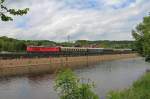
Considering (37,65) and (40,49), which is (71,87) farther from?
(40,49)

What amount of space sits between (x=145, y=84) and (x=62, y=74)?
17.3 m

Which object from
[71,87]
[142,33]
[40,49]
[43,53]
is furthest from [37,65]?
[71,87]

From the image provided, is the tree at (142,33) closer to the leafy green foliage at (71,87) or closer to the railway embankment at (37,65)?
the railway embankment at (37,65)

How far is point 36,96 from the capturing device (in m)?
42.5

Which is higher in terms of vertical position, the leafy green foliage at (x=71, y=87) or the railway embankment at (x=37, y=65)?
the leafy green foliage at (x=71, y=87)

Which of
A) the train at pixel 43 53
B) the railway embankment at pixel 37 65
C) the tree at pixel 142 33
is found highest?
the tree at pixel 142 33

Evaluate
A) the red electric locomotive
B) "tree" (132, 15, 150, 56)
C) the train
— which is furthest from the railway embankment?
"tree" (132, 15, 150, 56)

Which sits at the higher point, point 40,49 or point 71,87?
point 40,49

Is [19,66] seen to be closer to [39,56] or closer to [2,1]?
[39,56]

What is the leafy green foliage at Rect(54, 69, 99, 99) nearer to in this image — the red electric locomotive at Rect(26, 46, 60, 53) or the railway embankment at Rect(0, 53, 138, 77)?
the railway embankment at Rect(0, 53, 138, 77)

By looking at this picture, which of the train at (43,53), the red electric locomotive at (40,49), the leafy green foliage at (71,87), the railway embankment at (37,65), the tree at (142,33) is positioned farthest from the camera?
the red electric locomotive at (40,49)

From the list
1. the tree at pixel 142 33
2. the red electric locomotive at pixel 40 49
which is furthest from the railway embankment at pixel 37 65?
the tree at pixel 142 33

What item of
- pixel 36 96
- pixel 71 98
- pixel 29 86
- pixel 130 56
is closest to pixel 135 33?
pixel 29 86

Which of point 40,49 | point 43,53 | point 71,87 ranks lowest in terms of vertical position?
point 43,53
